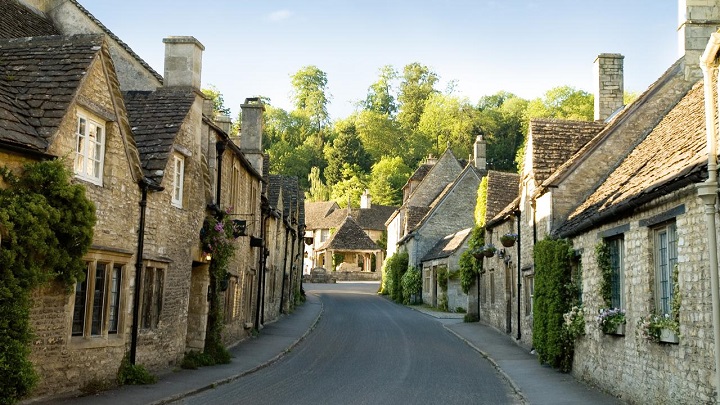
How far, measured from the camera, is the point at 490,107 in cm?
11156

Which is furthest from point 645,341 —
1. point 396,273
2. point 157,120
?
point 396,273

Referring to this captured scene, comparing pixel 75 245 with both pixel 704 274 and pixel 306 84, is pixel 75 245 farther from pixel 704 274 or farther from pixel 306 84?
pixel 306 84

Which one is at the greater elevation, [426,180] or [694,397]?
[426,180]

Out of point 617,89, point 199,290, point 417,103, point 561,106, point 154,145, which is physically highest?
point 417,103

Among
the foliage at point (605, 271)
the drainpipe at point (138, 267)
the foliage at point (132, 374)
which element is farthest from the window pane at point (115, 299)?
the foliage at point (605, 271)

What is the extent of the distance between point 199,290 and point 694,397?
13.1 meters

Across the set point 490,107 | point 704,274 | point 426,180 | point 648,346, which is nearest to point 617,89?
point 648,346

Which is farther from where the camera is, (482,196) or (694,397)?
(482,196)

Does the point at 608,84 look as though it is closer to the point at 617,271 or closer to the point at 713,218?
the point at 617,271

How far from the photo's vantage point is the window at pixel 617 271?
15.4 meters

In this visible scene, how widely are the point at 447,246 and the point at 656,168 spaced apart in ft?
98.6

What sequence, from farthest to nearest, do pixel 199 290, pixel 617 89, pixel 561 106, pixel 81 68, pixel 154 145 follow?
pixel 561 106 → pixel 617 89 → pixel 199 290 → pixel 154 145 → pixel 81 68

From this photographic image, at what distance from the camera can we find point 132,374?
50.2ft

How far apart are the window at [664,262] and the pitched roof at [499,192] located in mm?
18398
